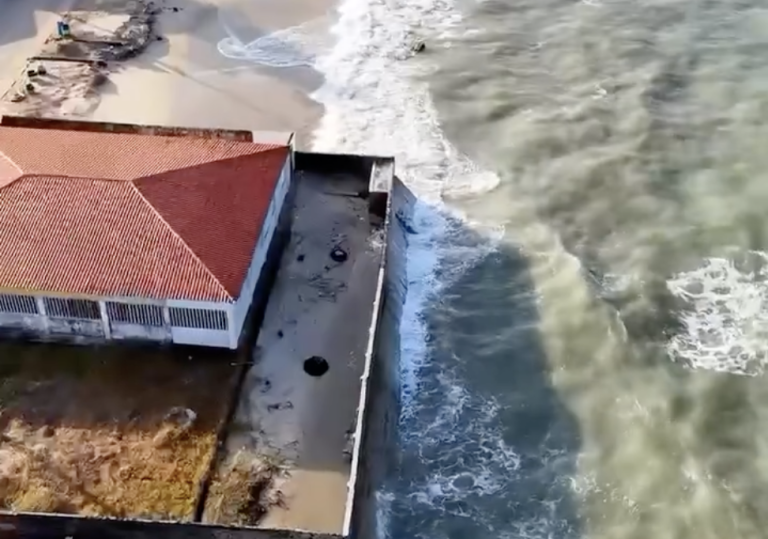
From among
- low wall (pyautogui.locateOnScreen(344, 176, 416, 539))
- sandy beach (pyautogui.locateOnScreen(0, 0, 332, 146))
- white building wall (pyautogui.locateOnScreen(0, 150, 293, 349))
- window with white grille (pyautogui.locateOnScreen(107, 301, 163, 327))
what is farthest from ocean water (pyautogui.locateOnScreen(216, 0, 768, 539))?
window with white grille (pyautogui.locateOnScreen(107, 301, 163, 327))

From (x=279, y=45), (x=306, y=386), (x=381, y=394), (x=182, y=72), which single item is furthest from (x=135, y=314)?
(x=279, y=45)

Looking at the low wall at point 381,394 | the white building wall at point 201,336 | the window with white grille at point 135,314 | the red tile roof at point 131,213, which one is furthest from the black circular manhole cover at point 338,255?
the window with white grille at point 135,314

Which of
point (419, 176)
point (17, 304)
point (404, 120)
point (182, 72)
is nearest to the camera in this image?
point (17, 304)

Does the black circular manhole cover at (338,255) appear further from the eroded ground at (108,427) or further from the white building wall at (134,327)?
the eroded ground at (108,427)

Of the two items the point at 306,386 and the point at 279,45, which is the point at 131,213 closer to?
the point at 306,386

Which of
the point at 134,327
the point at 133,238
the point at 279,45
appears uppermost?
the point at 133,238

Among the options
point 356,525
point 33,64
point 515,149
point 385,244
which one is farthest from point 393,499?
point 33,64

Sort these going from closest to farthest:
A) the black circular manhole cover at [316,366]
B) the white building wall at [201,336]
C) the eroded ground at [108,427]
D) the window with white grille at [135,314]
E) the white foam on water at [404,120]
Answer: the eroded ground at [108,427] → the window with white grille at [135,314] → the white building wall at [201,336] → the black circular manhole cover at [316,366] → the white foam on water at [404,120]

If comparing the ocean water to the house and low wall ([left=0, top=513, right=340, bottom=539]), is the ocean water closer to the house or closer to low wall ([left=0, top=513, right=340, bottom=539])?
low wall ([left=0, top=513, right=340, bottom=539])
